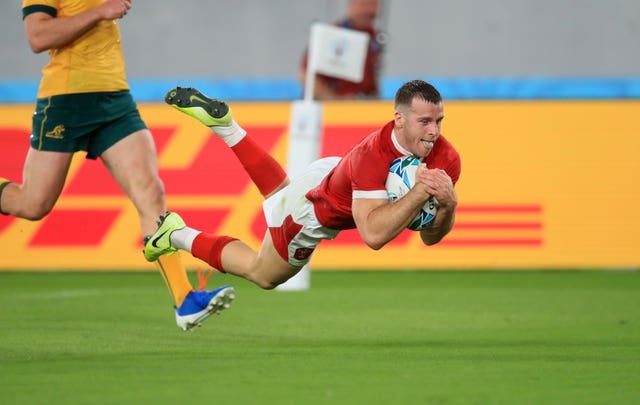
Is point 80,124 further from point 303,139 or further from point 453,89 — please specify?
point 453,89

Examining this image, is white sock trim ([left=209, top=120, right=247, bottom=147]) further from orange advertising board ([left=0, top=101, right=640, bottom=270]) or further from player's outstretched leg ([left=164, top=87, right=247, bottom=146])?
orange advertising board ([left=0, top=101, right=640, bottom=270])

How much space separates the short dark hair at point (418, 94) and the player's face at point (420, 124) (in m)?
0.02

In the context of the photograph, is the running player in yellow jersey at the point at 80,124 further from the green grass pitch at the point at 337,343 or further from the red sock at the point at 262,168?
the green grass pitch at the point at 337,343

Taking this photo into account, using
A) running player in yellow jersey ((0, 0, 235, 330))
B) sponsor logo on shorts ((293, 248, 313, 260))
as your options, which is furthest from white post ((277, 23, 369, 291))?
sponsor logo on shorts ((293, 248, 313, 260))

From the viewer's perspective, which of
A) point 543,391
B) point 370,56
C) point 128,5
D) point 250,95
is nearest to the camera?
point 543,391

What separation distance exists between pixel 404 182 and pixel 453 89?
6439 millimetres

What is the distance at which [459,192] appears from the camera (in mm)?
10688

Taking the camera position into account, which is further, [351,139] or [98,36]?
[351,139]

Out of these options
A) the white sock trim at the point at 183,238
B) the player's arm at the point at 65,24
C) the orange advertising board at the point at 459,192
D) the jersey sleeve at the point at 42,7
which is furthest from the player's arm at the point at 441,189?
the orange advertising board at the point at 459,192

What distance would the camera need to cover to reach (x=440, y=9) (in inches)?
613

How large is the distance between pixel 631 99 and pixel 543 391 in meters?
6.40

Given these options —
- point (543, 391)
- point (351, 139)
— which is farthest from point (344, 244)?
point (543, 391)

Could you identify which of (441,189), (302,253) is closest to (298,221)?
(302,253)

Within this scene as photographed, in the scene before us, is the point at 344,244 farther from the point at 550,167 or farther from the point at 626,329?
the point at 626,329
